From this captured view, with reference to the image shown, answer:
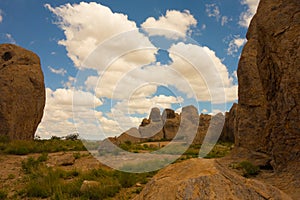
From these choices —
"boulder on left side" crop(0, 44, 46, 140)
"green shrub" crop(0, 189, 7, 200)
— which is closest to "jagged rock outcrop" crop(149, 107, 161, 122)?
"boulder on left side" crop(0, 44, 46, 140)

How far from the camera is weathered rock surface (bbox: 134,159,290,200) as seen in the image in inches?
106

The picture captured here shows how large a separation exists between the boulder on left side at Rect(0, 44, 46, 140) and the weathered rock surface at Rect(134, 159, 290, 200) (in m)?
17.6

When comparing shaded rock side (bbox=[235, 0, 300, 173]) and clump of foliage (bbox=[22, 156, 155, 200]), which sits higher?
shaded rock side (bbox=[235, 0, 300, 173])

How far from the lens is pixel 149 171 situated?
412 inches

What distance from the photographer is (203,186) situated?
2.74 meters

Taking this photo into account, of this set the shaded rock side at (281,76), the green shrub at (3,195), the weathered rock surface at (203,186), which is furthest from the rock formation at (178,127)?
the weathered rock surface at (203,186)

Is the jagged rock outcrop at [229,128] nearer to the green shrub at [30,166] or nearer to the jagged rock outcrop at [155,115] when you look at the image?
the jagged rock outcrop at [155,115]

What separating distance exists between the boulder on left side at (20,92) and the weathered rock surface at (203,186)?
693 inches

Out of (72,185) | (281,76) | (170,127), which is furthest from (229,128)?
(72,185)

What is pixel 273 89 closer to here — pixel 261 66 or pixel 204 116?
pixel 261 66

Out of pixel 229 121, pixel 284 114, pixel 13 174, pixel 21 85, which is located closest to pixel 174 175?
pixel 284 114

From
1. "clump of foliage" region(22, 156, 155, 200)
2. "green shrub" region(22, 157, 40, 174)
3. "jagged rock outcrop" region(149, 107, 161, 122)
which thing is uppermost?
"jagged rock outcrop" region(149, 107, 161, 122)

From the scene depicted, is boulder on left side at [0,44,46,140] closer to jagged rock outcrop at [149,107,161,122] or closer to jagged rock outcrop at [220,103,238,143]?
jagged rock outcrop at [220,103,238,143]

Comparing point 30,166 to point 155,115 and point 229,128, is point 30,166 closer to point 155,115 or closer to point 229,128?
point 229,128
